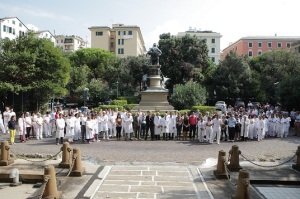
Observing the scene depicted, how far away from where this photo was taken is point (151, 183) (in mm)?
10297

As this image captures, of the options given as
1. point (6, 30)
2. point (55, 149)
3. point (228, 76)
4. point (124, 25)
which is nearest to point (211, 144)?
point (55, 149)

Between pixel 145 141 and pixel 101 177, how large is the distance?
27.7ft

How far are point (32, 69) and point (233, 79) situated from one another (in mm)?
31938

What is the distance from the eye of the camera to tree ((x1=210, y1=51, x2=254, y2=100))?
5016cm

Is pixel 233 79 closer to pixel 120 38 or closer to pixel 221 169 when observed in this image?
pixel 221 169

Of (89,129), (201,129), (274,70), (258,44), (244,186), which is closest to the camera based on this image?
(244,186)

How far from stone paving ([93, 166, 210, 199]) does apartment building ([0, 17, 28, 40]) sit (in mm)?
56940

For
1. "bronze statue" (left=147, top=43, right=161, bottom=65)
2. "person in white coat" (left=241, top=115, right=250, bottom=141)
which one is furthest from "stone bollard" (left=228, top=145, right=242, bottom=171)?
"bronze statue" (left=147, top=43, right=161, bottom=65)

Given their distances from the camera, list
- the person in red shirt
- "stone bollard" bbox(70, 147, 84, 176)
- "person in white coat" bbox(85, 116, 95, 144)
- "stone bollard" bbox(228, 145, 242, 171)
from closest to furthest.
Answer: "stone bollard" bbox(70, 147, 84, 176), "stone bollard" bbox(228, 145, 242, 171), "person in white coat" bbox(85, 116, 95, 144), the person in red shirt

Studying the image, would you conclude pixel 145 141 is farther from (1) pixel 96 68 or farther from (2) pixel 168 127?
(1) pixel 96 68

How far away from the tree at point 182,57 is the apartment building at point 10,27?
102ft

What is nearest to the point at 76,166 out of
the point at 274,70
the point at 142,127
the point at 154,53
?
the point at 142,127

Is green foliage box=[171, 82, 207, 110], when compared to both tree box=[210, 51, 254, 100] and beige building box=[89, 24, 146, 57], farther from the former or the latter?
beige building box=[89, 24, 146, 57]

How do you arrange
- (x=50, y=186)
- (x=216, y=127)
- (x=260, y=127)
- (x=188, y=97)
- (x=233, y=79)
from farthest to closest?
(x=233, y=79), (x=188, y=97), (x=260, y=127), (x=216, y=127), (x=50, y=186)
